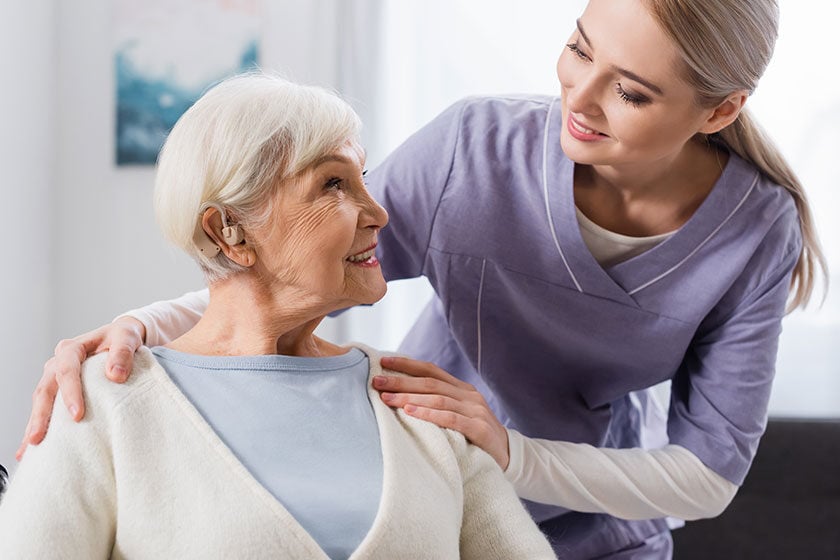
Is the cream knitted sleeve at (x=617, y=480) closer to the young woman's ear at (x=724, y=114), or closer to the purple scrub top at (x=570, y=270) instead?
the purple scrub top at (x=570, y=270)

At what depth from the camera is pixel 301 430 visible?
4.39 feet

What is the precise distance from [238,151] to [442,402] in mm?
468

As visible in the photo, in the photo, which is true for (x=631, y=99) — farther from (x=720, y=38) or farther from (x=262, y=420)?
(x=262, y=420)

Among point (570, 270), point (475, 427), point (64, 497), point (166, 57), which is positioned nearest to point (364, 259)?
point (475, 427)

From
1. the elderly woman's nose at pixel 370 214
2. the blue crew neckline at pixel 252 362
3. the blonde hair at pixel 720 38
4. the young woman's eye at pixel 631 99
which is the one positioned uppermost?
the blonde hair at pixel 720 38

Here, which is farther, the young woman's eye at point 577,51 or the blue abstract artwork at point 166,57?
the blue abstract artwork at point 166,57

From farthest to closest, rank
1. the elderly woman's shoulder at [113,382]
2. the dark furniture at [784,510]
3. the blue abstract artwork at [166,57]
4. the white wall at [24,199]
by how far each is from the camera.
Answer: the blue abstract artwork at [166,57] < the white wall at [24,199] < the dark furniture at [784,510] < the elderly woman's shoulder at [113,382]

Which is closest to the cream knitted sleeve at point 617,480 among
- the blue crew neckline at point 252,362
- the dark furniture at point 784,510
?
the blue crew neckline at point 252,362

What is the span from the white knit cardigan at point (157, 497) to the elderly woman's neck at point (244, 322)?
0.10m

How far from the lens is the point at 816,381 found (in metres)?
3.18

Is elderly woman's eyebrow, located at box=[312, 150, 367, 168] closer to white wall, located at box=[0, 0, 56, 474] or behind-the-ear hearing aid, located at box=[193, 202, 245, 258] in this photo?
behind-the-ear hearing aid, located at box=[193, 202, 245, 258]

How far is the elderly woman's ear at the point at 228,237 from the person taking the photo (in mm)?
1360

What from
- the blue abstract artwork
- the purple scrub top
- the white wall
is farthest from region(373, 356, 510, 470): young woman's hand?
the blue abstract artwork

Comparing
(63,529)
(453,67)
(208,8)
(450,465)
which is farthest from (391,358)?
(208,8)
